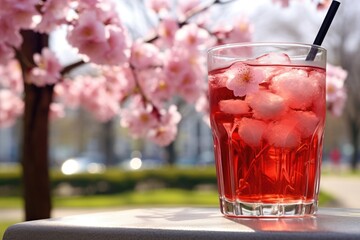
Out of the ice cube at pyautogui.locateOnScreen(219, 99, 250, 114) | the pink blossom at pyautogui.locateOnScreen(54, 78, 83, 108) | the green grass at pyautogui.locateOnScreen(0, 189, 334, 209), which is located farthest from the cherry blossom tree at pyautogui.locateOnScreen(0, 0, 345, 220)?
the green grass at pyautogui.locateOnScreen(0, 189, 334, 209)

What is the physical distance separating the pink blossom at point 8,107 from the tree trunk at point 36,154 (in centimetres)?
161

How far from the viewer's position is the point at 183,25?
325 centimetres

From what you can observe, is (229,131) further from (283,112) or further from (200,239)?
(200,239)

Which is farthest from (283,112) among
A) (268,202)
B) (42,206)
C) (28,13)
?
(42,206)

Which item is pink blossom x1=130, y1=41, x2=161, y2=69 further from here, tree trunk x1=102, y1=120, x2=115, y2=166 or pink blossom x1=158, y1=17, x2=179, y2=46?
tree trunk x1=102, y1=120, x2=115, y2=166

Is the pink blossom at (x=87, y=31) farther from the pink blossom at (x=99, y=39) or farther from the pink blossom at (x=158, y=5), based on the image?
the pink blossom at (x=158, y=5)

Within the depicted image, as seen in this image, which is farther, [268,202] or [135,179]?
[135,179]

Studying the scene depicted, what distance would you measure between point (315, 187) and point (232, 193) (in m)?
0.19

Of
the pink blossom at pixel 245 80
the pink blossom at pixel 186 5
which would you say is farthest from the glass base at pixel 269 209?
the pink blossom at pixel 186 5

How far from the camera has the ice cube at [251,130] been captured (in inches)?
52.3

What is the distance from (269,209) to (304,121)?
203 mm

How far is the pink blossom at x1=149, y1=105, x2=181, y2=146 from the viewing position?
3.05 meters

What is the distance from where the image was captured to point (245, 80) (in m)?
1.33

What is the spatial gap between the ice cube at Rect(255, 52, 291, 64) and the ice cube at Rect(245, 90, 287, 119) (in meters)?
0.07
